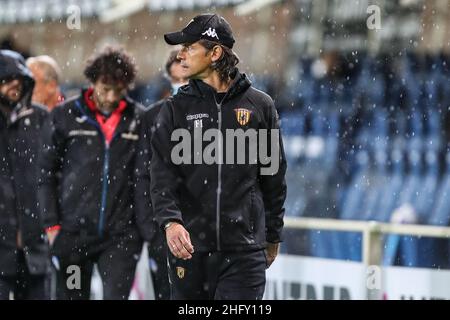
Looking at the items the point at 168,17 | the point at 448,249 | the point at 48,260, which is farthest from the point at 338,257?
the point at 168,17

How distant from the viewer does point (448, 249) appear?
27.4 ft

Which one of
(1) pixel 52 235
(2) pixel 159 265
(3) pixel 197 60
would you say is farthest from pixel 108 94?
(3) pixel 197 60

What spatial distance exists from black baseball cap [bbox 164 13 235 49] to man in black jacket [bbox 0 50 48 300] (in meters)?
1.95

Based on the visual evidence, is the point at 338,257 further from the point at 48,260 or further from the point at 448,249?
the point at 48,260

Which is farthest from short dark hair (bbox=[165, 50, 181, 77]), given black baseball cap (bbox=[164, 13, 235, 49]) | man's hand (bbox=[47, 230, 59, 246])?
black baseball cap (bbox=[164, 13, 235, 49])

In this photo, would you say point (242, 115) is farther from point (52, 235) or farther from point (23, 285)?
point (23, 285)

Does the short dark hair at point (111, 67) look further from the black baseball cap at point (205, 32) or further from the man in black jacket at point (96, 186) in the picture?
the black baseball cap at point (205, 32)

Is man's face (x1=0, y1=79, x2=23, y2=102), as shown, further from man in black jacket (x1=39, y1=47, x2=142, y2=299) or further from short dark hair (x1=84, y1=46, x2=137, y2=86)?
short dark hair (x1=84, y1=46, x2=137, y2=86)

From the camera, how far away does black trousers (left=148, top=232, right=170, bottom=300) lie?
293 inches

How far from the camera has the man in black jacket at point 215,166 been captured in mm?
5688

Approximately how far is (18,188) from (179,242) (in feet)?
7.14

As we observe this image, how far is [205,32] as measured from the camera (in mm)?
5734

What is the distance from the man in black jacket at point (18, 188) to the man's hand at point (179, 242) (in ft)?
6.87

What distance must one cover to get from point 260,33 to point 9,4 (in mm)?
4226
